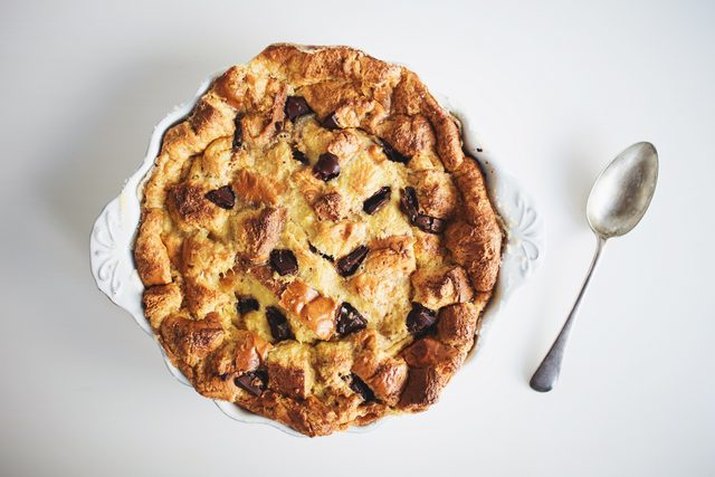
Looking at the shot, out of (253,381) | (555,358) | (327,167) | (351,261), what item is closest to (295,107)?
(327,167)

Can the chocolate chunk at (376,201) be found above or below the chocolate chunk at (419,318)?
above

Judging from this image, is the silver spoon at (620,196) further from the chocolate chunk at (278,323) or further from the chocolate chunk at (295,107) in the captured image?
the chocolate chunk at (295,107)

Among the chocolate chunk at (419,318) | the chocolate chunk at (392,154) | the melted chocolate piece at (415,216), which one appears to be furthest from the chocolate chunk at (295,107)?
the chocolate chunk at (419,318)

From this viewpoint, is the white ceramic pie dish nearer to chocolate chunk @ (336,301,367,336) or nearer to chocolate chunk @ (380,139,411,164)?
chocolate chunk @ (380,139,411,164)

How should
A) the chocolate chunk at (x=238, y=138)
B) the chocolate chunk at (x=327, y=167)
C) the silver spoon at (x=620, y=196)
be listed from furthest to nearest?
the silver spoon at (x=620, y=196) < the chocolate chunk at (x=238, y=138) < the chocolate chunk at (x=327, y=167)

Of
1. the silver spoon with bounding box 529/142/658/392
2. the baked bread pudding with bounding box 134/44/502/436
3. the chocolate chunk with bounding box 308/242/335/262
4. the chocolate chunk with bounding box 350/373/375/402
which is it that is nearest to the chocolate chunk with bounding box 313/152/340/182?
the baked bread pudding with bounding box 134/44/502/436

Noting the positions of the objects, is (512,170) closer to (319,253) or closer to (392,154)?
(392,154)

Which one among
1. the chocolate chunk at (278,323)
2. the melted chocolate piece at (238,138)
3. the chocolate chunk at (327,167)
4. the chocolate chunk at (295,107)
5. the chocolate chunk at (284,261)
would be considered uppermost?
the chocolate chunk at (295,107)
